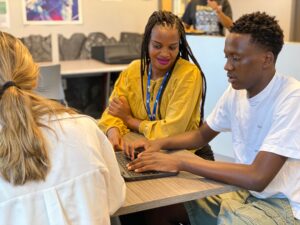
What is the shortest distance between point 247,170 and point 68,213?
24.3 inches

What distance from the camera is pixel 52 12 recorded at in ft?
14.5

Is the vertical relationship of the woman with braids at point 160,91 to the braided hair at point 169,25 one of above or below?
below

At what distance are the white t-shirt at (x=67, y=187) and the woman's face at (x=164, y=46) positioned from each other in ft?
2.70

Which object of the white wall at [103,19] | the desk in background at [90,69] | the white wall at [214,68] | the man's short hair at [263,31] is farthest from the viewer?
the white wall at [103,19]

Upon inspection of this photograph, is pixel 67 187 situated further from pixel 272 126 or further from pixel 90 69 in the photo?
pixel 90 69

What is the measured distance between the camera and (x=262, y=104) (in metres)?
1.54

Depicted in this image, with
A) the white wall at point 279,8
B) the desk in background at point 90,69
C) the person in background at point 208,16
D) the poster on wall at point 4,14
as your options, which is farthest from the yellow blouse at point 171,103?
the white wall at point 279,8

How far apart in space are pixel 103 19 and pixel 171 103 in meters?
3.06

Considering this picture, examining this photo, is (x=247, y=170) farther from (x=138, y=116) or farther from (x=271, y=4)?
(x=271, y=4)

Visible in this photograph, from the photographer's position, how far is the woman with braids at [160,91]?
73.2 inches

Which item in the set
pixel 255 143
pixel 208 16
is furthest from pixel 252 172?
pixel 208 16

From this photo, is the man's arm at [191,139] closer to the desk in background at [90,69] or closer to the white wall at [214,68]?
the white wall at [214,68]

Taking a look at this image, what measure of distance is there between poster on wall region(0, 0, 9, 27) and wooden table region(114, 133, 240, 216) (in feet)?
10.9

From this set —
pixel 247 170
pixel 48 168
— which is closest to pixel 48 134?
pixel 48 168
